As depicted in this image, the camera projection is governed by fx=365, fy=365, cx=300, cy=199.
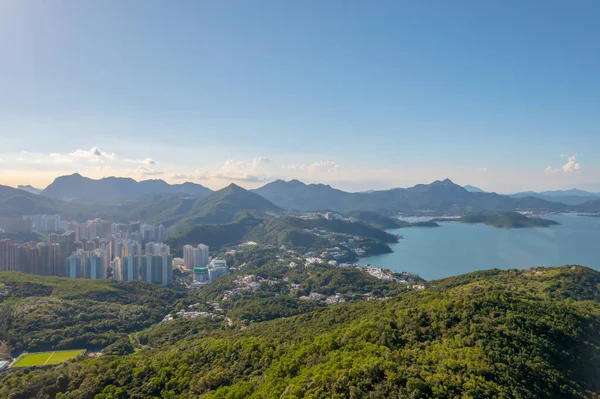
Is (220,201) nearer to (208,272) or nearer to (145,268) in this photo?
(208,272)

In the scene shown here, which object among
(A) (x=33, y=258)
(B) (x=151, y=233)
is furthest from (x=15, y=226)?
(A) (x=33, y=258)

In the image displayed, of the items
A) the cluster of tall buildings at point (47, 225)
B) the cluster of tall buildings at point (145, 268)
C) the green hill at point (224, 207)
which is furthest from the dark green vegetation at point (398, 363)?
the green hill at point (224, 207)

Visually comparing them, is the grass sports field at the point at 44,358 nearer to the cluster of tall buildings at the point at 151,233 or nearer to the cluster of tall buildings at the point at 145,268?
the cluster of tall buildings at the point at 145,268

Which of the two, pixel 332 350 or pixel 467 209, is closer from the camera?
pixel 332 350

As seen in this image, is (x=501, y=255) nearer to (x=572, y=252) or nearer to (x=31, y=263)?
(x=572, y=252)

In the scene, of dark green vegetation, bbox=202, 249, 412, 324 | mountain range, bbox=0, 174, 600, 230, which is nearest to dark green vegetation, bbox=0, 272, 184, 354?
dark green vegetation, bbox=202, 249, 412, 324

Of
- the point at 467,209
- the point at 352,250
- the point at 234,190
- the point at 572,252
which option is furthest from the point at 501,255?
the point at 467,209

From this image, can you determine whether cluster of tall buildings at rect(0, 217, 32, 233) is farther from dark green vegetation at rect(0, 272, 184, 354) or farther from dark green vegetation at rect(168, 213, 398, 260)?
dark green vegetation at rect(0, 272, 184, 354)
